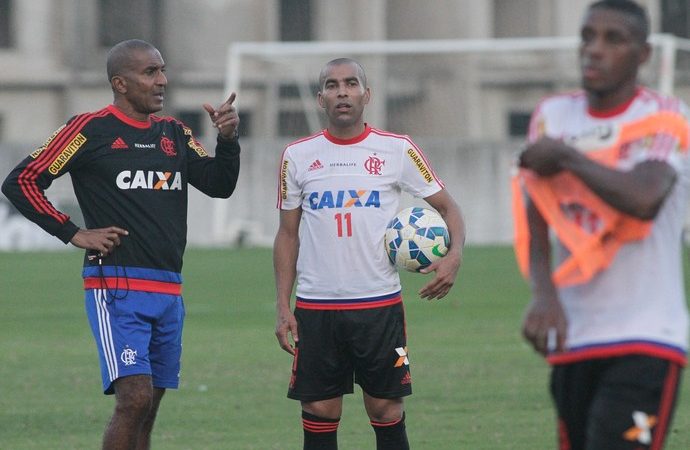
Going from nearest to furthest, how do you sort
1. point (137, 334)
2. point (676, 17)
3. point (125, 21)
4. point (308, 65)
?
point (137, 334)
point (308, 65)
point (125, 21)
point (676, 17)

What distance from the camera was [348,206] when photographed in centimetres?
735

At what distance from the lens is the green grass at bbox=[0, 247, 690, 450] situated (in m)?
9.33

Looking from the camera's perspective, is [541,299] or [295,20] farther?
[295,20]

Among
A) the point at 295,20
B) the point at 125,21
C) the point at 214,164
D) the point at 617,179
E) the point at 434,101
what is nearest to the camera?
the point at 617,179

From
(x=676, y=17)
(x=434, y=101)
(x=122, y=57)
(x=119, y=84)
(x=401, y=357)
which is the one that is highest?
(x=676, y=17)

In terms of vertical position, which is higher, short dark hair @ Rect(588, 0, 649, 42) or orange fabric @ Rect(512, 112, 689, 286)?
short dark hair @ Rect(588, 0, 649, 42)

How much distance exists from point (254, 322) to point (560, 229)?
11816 mm

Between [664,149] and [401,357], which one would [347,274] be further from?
[664,149]

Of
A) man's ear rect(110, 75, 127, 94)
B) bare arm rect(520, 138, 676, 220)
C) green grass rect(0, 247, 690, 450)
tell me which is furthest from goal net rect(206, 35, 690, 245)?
bare arm rect(520, 138, 676, 220)

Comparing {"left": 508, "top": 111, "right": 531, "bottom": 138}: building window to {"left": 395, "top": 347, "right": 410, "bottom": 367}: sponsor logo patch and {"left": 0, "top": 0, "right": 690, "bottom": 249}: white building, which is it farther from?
{"left": 395, "top": 347, "right": 410, "bottom": 367}: sponsor logo patch

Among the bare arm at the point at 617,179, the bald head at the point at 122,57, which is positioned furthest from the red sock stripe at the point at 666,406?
the bald head at the point at 122,57

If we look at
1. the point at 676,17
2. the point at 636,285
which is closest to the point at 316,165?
the point at 636,285

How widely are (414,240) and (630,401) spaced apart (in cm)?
272

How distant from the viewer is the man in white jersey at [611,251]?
15.8 feet
